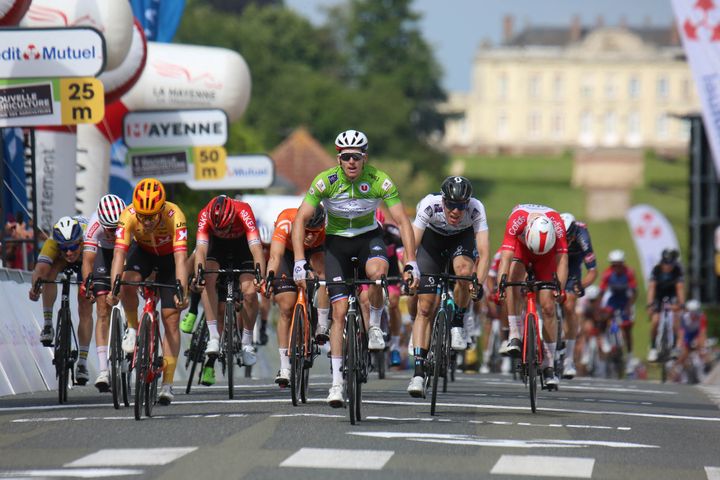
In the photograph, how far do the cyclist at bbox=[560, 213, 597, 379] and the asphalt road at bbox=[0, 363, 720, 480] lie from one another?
8.34ft

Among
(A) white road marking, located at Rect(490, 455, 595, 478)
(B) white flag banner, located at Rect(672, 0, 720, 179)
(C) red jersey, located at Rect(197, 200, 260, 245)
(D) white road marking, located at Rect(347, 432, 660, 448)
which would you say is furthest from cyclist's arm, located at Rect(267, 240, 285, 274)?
(B) white flag banner, located at Rect(672, 0, 720, 179)

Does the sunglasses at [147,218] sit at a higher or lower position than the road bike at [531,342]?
higher

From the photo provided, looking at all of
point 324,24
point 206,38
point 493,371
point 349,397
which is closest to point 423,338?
point 349,397

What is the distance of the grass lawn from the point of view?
9956 centimetres

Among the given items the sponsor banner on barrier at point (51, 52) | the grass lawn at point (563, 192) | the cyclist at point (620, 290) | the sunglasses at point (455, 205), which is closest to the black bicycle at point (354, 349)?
the sunglasses at point (455, 205)

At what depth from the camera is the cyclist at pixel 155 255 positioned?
14555mm

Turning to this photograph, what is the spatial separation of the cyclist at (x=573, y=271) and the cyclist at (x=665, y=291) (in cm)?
760

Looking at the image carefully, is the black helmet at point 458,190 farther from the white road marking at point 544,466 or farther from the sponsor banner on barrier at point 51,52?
the sponsor banner on barrier at point 51,52

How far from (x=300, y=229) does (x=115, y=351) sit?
183 cm

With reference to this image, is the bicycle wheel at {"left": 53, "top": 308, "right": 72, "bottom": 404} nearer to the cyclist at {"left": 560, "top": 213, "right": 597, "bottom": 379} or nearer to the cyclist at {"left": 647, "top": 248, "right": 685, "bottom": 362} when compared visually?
the cyclist at {"left": 560, "top": 213, "right": 597, "bottom": 379}

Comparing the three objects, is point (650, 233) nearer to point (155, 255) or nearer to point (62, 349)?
point (62, 349)

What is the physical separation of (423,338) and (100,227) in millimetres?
2917

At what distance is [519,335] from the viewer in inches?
643

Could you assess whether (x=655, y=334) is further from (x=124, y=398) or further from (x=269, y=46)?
(x=269, y=46)
